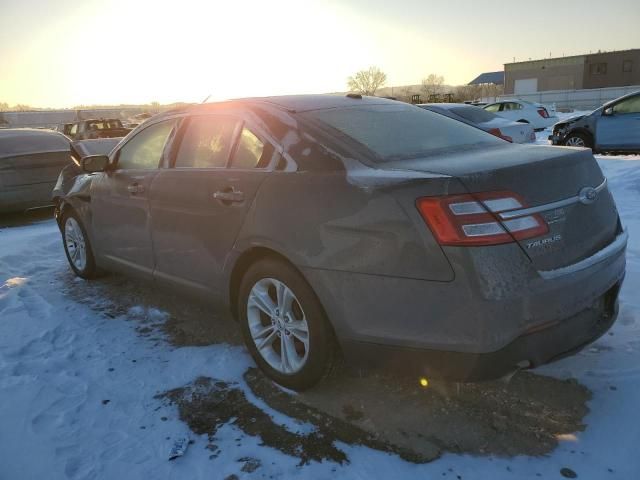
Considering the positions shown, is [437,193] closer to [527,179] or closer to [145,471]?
[527,179]

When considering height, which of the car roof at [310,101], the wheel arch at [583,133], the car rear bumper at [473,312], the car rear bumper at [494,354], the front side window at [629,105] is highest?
the car roof at [310,101]

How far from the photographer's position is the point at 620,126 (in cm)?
1188

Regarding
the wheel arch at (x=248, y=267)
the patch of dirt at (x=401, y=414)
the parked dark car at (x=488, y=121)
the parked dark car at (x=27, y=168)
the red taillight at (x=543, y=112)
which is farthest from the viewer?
the red taillight at (x=543, y=112)

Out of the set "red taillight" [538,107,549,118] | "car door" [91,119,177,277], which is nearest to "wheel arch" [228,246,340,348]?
"car door" [91,119,177,277]

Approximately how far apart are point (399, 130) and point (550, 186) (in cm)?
104

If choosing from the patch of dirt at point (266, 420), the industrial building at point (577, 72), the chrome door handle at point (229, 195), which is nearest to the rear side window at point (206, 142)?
the chrome door handle at point (229, 195)

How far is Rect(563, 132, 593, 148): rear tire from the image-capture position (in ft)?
41.0

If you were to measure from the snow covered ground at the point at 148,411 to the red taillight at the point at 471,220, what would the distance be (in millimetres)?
1013

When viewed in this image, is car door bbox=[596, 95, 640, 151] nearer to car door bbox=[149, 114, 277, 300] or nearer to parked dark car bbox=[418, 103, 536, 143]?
parked dark car bbox=[418, 103, 536, 143]

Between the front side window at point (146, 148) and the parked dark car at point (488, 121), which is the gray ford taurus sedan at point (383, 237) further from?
the parked dark car at point (488, 121)

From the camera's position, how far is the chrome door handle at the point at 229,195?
9.93 ft

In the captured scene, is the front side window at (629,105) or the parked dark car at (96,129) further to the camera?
the parked dark car at (96,129)

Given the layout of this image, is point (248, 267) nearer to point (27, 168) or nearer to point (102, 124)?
point (27, 168)

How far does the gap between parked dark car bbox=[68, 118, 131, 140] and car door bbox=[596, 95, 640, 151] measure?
17109 millimetres
